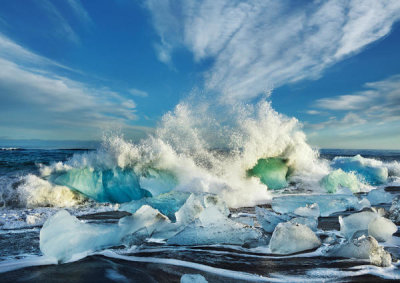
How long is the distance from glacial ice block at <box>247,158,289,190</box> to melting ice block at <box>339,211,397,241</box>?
210 inches

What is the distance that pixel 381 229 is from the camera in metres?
2.79

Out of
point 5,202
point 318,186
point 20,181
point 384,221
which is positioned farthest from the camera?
point 318,186

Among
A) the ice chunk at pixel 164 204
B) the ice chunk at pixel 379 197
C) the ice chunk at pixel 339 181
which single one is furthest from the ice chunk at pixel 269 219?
the ice chunk at pixel 339 181

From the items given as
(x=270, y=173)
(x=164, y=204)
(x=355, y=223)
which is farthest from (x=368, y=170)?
(x=164, y=204)

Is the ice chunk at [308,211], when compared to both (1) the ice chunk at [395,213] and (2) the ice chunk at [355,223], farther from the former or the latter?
(1) the ice chunk at [395,213]

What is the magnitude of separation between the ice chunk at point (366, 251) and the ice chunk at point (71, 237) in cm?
190

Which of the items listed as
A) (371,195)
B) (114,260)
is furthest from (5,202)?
(371,195)

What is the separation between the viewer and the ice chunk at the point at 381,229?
9.09 feet

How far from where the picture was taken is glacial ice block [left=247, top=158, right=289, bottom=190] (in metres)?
8.51

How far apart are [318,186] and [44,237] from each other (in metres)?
7.54

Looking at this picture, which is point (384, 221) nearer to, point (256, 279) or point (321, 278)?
point (321, 278)

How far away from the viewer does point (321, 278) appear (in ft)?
6.33

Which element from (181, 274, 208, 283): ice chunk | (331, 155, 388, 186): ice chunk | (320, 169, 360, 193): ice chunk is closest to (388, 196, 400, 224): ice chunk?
(181, 274, 208, 283): ice chunk

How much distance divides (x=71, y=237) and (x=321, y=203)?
3.63 m
